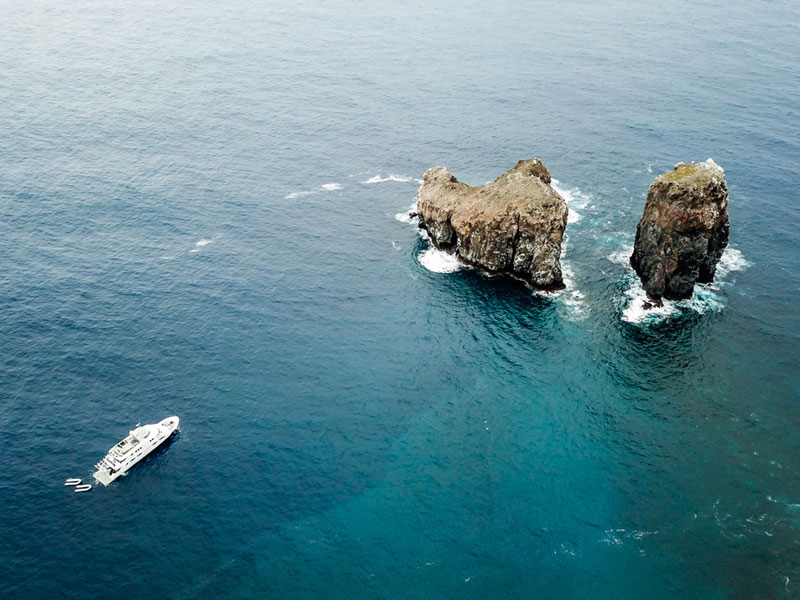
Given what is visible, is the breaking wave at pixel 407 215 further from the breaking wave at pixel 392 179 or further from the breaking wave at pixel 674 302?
the breaking wave at pixel 674 302

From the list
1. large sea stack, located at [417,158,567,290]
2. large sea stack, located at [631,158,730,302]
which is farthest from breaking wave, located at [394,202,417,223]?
large sea stack, located at [631,158,730,302]

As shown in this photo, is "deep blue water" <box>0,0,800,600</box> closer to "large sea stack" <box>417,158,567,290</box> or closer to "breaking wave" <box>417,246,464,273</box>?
"breaking wave" <box>417,246,464,273</box>

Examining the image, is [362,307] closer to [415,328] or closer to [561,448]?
[415,328]

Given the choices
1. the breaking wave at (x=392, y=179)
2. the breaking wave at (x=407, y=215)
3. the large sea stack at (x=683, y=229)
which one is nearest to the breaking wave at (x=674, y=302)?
the large sea stack at (x=683, y=229)

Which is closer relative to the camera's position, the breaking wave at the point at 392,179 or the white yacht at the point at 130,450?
the white yacht at the point at 130,450

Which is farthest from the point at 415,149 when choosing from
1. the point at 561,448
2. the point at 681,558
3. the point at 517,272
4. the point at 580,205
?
the point at 681,558
